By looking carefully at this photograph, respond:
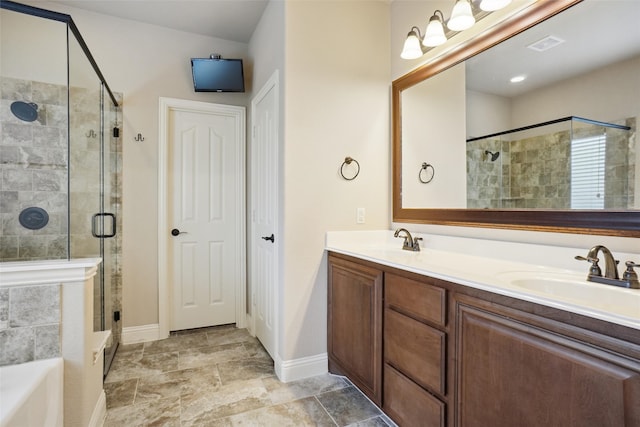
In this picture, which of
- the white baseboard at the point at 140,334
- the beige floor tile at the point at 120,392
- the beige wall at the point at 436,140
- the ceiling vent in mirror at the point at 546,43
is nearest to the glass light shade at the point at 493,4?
the ceiling vent in mirror at the point at 546,43

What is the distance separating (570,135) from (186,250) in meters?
2.94

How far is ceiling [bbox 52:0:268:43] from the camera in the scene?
8.32 feet

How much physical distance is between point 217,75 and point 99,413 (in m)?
2.63

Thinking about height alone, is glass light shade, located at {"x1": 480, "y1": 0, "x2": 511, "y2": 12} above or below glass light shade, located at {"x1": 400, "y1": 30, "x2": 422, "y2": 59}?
below

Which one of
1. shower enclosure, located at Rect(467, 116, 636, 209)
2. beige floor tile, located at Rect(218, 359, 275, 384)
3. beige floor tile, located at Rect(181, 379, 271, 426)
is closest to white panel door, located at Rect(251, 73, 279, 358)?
beige floor tile, located at Rect(218, 359, 275, 384)

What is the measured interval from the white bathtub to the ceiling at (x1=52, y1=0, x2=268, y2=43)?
2.60 meters

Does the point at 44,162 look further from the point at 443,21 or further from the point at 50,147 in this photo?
the point at 443,21

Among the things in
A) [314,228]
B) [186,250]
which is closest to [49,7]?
[186,250]

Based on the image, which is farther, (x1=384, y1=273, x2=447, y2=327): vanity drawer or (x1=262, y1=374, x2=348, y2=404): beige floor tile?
(x1=262, y1=374, x2=348, y2=404): beige floor tile

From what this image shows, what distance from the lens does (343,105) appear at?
2.27m

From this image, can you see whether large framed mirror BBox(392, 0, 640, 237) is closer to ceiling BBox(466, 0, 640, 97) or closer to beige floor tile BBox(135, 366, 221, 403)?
ceiling BBox(466, 0, 640, 97)

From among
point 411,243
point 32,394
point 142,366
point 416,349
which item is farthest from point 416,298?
point 142,366

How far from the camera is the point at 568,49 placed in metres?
1.41

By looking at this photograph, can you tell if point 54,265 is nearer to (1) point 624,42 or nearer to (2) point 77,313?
(2) point 77,313
